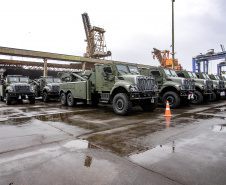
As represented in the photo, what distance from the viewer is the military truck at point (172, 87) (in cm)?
943

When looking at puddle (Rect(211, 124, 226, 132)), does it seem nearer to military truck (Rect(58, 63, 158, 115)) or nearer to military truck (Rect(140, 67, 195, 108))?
military truck (Rect(58, 63, 158, 115))

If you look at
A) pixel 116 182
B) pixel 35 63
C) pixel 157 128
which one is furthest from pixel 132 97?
pixel 35 63

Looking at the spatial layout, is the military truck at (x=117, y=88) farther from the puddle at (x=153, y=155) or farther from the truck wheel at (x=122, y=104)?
the puddle at (x=153, y=155)

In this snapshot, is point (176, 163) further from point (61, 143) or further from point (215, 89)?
point (215, 89)

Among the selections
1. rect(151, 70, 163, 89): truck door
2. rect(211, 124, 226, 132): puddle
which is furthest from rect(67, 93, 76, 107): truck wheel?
rect(211, 124, 226, 132): puddle

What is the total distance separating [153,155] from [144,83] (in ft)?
16.3

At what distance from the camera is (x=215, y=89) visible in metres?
13.4

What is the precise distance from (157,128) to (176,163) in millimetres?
2344

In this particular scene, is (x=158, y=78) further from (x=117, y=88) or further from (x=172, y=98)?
(x=117, y=88)

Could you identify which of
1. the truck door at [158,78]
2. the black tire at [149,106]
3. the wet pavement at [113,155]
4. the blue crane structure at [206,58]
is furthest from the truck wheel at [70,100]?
the blue crane structure at [206,58]

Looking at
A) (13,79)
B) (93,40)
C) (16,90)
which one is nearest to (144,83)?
(16,90)

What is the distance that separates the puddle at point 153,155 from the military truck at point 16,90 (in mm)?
11055

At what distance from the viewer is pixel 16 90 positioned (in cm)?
1212

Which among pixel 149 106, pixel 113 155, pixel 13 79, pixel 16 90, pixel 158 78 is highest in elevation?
pixel 13 79
